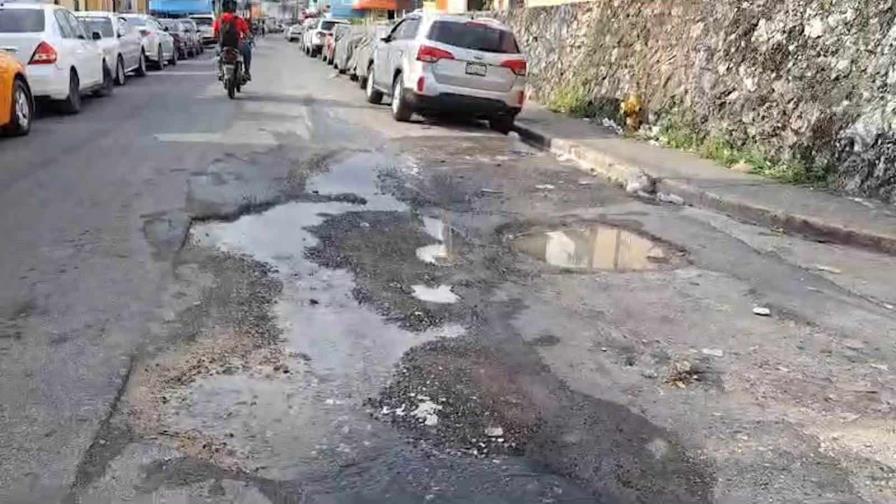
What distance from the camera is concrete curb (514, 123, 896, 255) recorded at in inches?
324

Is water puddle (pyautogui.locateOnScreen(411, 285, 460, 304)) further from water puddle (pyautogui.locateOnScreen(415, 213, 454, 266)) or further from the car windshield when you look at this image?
the car windshield

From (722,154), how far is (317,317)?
25.8 feet

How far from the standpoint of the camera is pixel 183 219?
25.9ft

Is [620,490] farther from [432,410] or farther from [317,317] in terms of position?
[317,317]

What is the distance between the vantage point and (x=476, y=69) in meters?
14.9

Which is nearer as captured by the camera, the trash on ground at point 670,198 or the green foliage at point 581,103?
the trash on ground at point 670,198

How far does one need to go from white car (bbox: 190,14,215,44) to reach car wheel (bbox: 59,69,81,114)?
33849 millimetres

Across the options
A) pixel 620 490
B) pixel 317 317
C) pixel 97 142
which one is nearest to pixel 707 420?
pixel 620 490

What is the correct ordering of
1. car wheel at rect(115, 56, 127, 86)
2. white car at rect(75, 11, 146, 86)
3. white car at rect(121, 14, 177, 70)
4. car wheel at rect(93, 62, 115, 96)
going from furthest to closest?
white car at rect(121, 14, 177, 70) < car wheel at rect(115, 56, 127, 86) < white car at rect(75, 11, 146, 86) < car wheel at rect(93, 62, 115, 96)

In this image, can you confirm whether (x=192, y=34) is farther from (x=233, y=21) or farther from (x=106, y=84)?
(x=233, y=21)

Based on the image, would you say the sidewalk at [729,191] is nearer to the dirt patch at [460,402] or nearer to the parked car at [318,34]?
the dirt patch at [460,402]

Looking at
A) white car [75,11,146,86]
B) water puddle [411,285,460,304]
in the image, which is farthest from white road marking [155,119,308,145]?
water puddle [411,285,460,304]

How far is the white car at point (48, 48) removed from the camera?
14359 millimetres

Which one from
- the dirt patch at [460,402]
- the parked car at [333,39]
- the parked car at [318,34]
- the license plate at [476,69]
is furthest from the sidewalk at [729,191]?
the parked car at [318,34]
